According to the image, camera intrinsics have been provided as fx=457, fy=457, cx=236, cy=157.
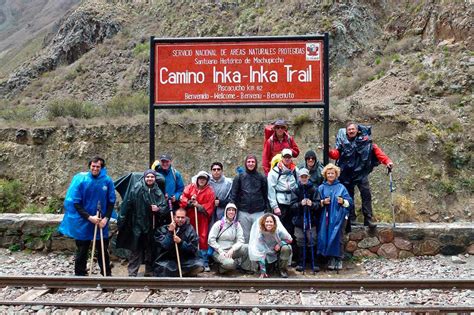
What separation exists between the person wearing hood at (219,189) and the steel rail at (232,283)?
1.58 meters

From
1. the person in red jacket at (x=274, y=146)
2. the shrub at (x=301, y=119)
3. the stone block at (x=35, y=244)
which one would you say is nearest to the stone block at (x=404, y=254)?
the person in red jacket at (x=274, y=146)

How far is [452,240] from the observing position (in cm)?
771

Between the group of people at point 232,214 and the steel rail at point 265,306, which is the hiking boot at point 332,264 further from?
the steel rail at point 265,306

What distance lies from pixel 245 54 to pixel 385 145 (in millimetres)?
9440

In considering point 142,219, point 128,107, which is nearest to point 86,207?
point 142,219

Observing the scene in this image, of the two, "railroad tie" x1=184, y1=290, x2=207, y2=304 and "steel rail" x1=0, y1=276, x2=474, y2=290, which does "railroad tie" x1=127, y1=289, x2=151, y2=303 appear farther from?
"railroad tie" x1=184, y1=290, x2=207, y2=304

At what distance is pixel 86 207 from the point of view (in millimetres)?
6578

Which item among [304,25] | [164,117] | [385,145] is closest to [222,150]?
[164,117]

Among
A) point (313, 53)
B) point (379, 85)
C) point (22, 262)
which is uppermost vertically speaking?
point (379, 85)

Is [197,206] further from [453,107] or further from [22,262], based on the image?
[453,107]

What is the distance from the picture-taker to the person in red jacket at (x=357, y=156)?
7.56m

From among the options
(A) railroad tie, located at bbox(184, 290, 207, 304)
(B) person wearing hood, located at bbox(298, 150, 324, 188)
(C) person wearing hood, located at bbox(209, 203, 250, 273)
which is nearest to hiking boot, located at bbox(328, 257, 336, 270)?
(B) person wearing hood, located at bbox(298, 150, 324, 188)

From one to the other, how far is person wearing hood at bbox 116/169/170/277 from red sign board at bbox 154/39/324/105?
204 cm

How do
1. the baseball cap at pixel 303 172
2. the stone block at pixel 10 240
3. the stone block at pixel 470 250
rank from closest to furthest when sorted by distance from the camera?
the baseball cap at pixel 303 172, the stone block at pixel 470 250, the stone block at pixel 10 240
